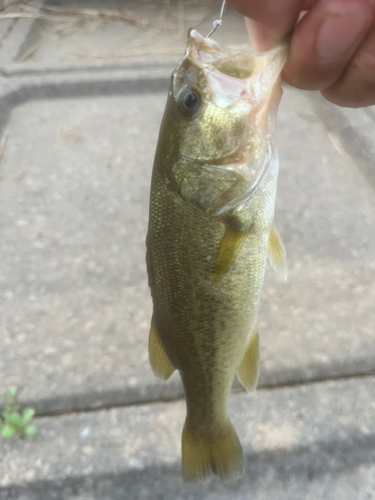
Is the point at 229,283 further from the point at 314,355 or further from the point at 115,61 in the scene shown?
the point at 115,61

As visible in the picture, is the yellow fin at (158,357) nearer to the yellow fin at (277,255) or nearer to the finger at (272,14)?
the yellow fin at (277,255)

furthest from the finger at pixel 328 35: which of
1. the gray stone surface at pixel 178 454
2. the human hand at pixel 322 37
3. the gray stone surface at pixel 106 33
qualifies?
the gray stone surface at pixel 106 33

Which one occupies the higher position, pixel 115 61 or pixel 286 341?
pixel 115 61

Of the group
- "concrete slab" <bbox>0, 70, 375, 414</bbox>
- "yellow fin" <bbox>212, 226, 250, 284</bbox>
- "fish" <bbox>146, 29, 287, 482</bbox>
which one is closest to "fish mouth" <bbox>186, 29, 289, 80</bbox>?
"fish" <bbox>146, 29, 287, 482</bbox>

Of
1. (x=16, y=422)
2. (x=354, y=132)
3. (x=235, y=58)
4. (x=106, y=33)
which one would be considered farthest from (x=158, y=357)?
(x=106, y=33)

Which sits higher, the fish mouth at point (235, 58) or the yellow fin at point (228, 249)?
the fish mouth at point (235, 58)

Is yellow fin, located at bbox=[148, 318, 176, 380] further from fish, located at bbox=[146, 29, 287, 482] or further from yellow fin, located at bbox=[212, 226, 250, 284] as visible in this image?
yellow fin, located at bbox=[212, 226, 250, 284]

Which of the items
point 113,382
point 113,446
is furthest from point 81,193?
point 113,446
